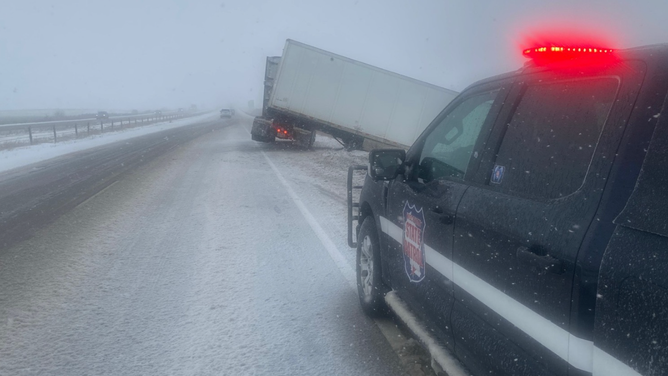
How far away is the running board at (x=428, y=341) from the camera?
Answer: 291cm

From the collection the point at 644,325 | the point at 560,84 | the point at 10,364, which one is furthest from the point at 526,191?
the point at 10,364

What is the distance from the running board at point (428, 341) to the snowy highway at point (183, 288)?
39 centimetres

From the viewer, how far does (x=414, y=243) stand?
11.7 ft

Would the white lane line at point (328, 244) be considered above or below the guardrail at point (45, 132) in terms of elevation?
above

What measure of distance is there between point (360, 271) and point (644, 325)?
11.5 ft

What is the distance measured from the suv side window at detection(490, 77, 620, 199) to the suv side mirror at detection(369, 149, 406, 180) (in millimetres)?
1096

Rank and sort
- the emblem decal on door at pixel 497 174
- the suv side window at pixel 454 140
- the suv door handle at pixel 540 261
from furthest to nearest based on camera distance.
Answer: the suv side window at pixel 454 140 → the emblem decal on door at pixel 497 174 → the suv door handle at pixel 540 261

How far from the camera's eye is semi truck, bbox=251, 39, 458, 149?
68.6 feet

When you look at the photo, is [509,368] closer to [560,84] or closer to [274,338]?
[560,84]

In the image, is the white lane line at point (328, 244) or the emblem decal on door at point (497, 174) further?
the white lane line at point (328, 244)

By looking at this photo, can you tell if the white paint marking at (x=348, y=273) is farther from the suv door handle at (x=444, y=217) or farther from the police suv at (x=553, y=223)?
the suv door handle at (x=444, y=217)

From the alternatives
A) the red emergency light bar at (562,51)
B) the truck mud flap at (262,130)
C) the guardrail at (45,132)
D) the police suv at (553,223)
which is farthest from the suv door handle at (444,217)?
the guardrail at (45,132)

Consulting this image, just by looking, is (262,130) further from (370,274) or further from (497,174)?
(497,174)

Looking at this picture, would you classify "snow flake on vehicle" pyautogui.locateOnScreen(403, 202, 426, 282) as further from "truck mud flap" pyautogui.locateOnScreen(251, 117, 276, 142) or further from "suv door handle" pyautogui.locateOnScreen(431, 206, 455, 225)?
"truck mud flap" pyautogui.locateOnScreen(251, 117, 276, 142)
